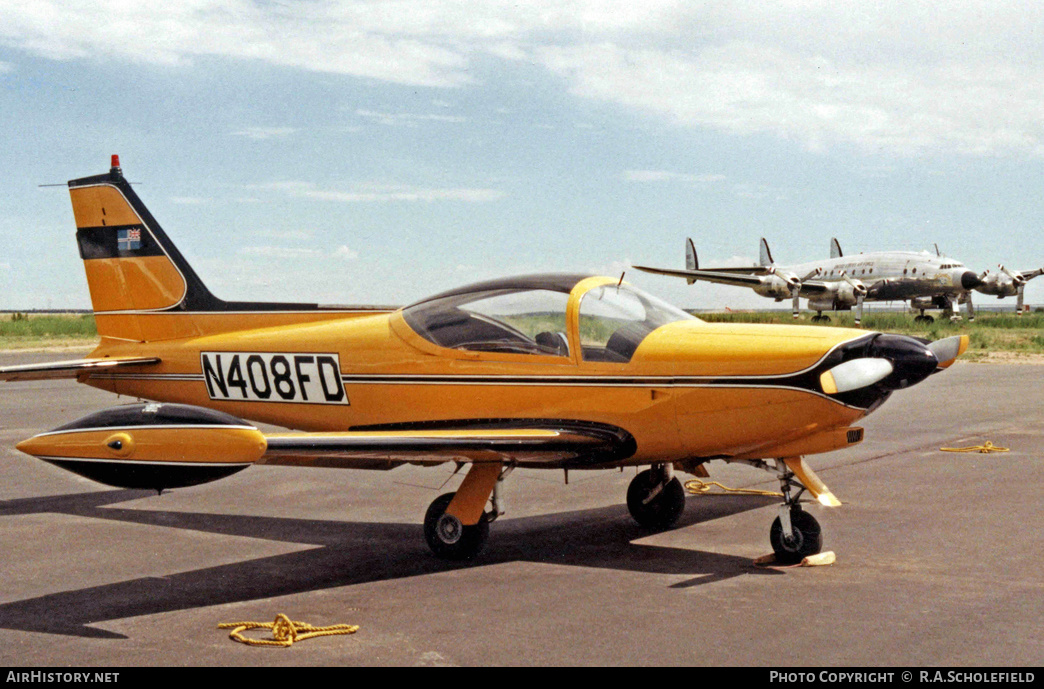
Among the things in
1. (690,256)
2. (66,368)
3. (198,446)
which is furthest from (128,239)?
(690,256)

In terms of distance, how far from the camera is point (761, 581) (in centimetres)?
693

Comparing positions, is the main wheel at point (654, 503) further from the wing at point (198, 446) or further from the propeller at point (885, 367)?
the propeller at point (885, 367)

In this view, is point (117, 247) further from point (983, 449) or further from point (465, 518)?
point (983, 449)

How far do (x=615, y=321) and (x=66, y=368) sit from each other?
560cm

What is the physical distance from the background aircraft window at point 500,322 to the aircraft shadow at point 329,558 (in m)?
1.67

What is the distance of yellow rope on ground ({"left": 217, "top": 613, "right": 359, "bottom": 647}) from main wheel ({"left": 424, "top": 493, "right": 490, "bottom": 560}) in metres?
1.87

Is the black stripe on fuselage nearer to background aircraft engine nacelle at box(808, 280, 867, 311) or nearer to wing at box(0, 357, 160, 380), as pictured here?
wing at box(0, 357, 160, 380)

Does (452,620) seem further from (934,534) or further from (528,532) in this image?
(934,534)

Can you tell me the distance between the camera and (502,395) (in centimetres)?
792

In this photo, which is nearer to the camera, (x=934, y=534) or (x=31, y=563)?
(x=31, y=563)

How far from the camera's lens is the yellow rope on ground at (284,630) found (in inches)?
222

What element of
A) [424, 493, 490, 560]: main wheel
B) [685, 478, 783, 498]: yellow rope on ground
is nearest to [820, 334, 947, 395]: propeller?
[424, 493, 490, 560]: main wheel
